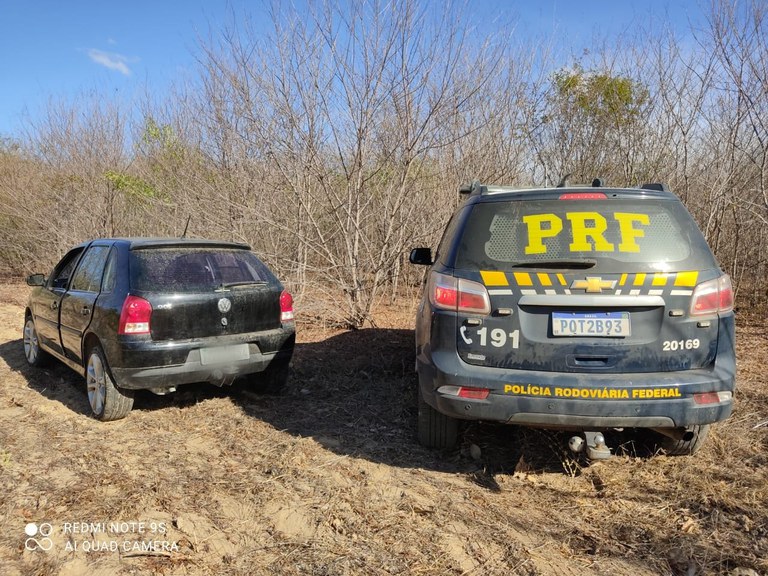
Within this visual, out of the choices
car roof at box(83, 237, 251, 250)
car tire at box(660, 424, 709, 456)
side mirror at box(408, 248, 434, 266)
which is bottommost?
car tire at box(660, 424, 709, 456)

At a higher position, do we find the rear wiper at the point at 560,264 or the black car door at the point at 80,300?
the rear wiper at the point at 560,264

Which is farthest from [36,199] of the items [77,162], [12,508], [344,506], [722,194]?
[722,194]

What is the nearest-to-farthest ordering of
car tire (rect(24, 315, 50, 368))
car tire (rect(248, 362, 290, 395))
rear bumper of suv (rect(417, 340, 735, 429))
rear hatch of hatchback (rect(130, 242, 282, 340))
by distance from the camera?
rear bumper of suv (rect(417, 340, 735, 429)) → rear hatch of hatchback (rect(130, 242, 282, 340)) → car tire (rect(248, 362, 290, 395)) → car tire (rect(24, 315, 50, 368))

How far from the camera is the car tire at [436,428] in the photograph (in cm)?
357

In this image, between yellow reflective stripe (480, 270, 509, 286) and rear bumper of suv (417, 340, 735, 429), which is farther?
yellow reflective stripe (480, 270, 509, 286)

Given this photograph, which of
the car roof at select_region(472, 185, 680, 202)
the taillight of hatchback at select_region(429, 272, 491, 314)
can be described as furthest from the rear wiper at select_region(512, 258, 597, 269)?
the car roof at select_region(472, 185, 680, 202)

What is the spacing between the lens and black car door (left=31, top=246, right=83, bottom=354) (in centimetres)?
523

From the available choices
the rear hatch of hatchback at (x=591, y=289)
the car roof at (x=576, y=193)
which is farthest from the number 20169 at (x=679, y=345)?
the car roof at (x=576, y=193)

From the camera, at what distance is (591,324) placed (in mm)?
2857

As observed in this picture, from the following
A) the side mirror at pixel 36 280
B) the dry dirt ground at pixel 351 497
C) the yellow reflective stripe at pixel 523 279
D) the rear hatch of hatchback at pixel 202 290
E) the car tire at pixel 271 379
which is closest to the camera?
the dry dirt ground at pixel 351 497

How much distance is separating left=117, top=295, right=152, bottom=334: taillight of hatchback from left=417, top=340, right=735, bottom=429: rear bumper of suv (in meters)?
2.49

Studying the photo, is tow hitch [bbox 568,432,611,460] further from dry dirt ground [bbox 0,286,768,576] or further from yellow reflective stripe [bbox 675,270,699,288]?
yellow reflective stripe [bbox 675,270,699,288]

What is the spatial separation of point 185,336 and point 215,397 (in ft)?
3.27

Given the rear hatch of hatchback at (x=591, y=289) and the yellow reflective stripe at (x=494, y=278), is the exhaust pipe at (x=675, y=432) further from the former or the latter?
the yellow reflective stripe at (x=494, y=278)
